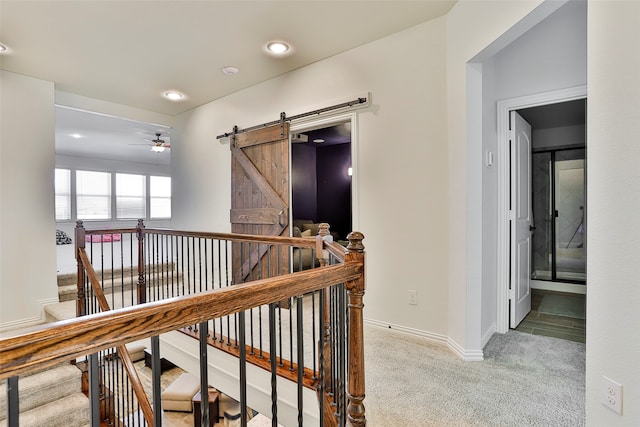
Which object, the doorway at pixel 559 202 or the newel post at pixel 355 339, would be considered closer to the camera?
the newel post at pixel 355 339

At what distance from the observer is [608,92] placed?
134 centimetres

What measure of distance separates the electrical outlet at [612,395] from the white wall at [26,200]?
4.94 meters

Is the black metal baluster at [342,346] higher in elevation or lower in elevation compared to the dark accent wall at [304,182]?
lower

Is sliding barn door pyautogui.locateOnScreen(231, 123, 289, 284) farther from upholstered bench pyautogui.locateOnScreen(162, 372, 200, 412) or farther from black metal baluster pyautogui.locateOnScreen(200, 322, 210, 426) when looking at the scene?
black metal baluster pyautogui.locateOnScreen(200, 322, 210, 426)

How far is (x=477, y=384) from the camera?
6.46 ft

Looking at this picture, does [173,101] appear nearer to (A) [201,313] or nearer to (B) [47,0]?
(B) [47,0]

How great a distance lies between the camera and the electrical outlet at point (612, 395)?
4.18ft


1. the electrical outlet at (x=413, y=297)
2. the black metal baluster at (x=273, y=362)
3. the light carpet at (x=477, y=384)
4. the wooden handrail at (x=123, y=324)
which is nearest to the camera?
the wooden handrail at (x=123, y=324)

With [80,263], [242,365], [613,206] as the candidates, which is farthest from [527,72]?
[80,263]

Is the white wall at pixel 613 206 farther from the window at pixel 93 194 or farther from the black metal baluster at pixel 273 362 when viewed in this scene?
the window at pixel 93 194

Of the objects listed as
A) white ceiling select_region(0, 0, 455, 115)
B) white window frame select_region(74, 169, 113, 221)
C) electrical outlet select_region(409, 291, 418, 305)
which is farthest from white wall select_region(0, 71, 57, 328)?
white window frame select_region(74, 169, 113, 221)

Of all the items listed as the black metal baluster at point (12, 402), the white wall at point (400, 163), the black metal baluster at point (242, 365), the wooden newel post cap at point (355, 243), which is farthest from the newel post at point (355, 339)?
the white wall at point (400, 163)

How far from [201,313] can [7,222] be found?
4.09 metres

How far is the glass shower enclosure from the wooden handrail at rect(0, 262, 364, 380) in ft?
17.1
